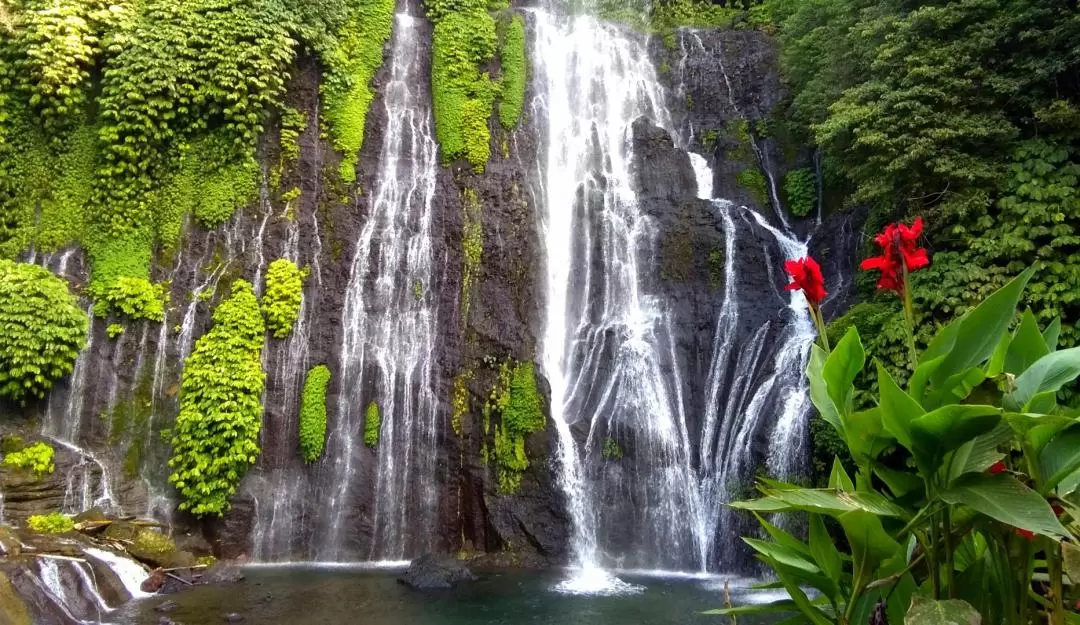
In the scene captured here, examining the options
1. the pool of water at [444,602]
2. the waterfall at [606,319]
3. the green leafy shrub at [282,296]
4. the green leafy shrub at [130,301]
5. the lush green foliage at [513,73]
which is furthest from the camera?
the lush green foliage at [513,73]

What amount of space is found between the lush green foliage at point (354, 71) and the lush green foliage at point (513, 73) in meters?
2.54

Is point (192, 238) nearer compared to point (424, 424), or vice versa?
point (424, 424)

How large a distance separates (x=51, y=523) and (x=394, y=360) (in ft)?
16.6

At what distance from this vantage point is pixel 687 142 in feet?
49.9

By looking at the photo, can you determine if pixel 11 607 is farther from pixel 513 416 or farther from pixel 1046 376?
pixel 1046 376

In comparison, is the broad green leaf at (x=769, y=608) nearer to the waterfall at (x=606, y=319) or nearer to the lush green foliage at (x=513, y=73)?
the waterfall at (x=606, y=319)

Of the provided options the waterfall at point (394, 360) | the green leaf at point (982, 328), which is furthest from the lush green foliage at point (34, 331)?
the green leaf at point (982, 328)

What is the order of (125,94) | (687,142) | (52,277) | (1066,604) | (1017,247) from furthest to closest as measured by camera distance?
(687,142) < (125,94) < (52,277) < (1017,247) < (1066,604)

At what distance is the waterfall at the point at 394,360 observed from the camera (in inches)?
429

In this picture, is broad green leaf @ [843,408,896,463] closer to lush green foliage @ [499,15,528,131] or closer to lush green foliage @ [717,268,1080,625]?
lush green foliage @ [717,268,1080,625]

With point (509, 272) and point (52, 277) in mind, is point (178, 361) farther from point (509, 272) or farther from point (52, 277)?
point (509, 272)

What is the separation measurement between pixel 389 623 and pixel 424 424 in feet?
14.0

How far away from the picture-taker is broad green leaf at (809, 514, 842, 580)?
2248mm

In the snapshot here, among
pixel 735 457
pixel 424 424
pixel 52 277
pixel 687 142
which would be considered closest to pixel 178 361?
pixel 52 277
